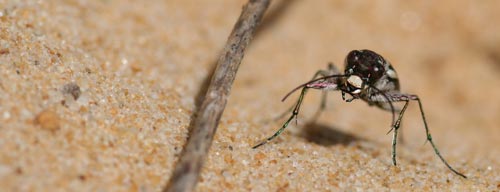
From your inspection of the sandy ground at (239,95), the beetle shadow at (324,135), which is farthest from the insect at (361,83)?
the beetle shadow at (324,135)

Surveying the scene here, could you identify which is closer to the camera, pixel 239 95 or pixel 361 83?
pixel 361 83

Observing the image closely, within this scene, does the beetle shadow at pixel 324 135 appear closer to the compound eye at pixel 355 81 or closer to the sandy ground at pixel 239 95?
the sandy ground at pixel 239 95

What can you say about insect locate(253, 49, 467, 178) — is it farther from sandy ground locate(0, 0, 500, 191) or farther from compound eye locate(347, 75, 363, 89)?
sandy ground locate(0, 0, 500, 191)

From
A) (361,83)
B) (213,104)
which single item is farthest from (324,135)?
(213,104)

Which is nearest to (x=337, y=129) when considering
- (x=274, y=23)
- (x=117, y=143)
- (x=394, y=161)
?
(x=394, y=161)

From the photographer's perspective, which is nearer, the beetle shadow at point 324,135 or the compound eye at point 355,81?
the compound eye at point 355,81

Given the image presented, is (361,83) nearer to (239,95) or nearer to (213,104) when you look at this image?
(213,104)

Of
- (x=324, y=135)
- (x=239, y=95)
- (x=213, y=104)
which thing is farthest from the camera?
(x=239, y=95)
